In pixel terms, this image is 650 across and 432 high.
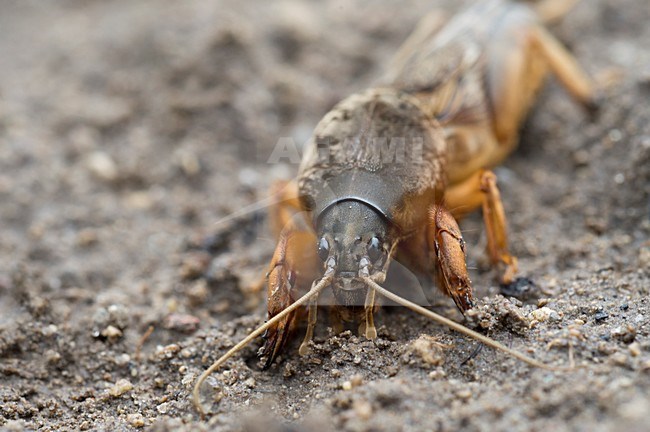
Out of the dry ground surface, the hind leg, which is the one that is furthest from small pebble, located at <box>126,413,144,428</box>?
the hind leg

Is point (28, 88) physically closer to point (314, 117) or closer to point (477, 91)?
point (314, 117)

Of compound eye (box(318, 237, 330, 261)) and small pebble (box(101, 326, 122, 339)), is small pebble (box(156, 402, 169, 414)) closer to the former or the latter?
small pebble (box(101, 326, 122, 339))

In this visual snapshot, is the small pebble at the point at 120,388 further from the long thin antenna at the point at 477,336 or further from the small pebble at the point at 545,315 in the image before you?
the small pebble at the point at 545,315

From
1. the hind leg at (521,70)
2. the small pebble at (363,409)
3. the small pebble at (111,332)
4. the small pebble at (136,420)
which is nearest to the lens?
the small pebble at (363,409)

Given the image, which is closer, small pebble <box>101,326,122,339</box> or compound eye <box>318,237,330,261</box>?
compound eye <box>318,237,330,261</box>

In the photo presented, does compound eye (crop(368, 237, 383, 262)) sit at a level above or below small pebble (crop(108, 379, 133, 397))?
above

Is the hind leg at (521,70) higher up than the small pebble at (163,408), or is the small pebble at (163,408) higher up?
the hind leg at (521,70)

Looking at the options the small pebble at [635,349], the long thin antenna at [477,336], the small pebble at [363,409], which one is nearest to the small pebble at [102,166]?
the long thin antenna at [477,336]

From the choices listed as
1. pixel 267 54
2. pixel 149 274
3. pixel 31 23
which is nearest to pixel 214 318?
pixel 149 274

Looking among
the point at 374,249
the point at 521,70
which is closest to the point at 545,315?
the point at 374,249
